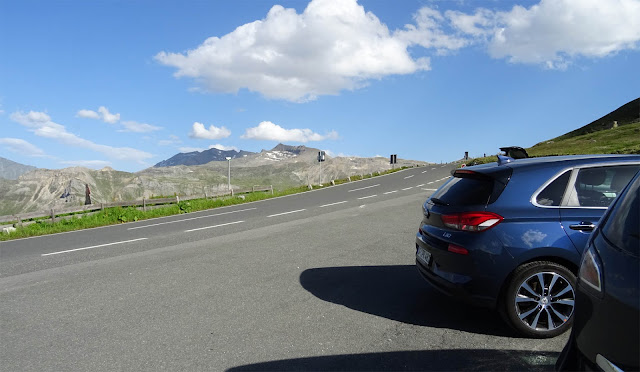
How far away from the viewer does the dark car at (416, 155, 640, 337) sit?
3729 mm

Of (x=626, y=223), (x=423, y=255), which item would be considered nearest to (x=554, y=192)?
(x=423, y=255)

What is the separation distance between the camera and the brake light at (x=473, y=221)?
3826 mm

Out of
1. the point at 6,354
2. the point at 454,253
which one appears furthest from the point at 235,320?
the point at 454,253

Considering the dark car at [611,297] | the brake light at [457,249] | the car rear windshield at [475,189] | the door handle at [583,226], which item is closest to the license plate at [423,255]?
the brake light at [457,249]

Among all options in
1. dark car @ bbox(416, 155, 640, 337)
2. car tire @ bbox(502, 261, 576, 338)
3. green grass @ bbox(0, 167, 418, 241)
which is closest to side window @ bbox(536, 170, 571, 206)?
dark car @ bbox(416, 155, 640, 337)

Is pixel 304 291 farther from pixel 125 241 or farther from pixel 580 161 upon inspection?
pixel 125 241

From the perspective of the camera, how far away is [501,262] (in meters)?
3.73

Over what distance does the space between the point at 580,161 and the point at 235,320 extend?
Result: 408 centimetres

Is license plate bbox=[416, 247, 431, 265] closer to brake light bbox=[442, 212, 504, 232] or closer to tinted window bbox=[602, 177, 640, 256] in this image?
brake light bbox=[442, 212, 504, 232]

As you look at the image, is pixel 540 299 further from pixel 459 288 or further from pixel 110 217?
pixel 110 217

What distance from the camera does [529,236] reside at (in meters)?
3.72

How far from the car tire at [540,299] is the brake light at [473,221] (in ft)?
1.59

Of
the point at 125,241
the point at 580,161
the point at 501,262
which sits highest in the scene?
the point at 580,161

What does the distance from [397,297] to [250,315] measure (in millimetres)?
1871
